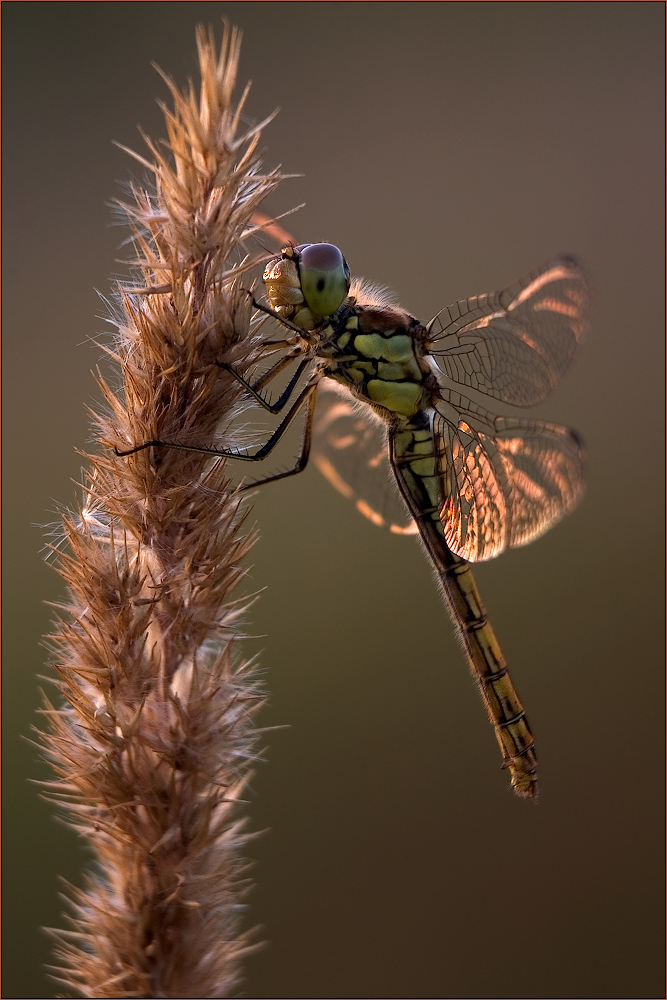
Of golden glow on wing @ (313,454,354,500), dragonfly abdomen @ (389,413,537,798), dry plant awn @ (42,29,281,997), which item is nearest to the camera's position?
dry plant awn @ (42,29,281,997)

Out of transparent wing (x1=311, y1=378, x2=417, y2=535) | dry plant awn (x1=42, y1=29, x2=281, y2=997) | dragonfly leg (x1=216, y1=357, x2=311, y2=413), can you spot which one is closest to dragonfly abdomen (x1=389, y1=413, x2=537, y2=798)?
transparent wing (x1=311, y1=378, x2=417, y2=535)

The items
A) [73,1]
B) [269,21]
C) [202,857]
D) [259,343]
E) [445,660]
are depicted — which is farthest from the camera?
[269,21]

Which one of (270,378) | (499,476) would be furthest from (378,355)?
(499,476)

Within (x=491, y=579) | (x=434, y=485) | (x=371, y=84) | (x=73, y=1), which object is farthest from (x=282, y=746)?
(x=73, y=1)

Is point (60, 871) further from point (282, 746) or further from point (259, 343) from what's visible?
point (259, 343)

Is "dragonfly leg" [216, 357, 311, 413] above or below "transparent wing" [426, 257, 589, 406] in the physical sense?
below

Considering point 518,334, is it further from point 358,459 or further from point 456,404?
point 358,459

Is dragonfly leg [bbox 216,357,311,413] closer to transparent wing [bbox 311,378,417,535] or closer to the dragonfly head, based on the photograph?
the dragonfly head

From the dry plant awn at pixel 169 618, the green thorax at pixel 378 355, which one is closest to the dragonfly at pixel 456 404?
the green thorax at pixel 378 355
